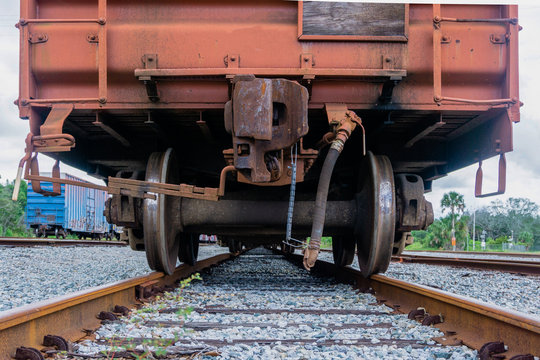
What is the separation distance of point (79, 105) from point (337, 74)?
6.13 ft

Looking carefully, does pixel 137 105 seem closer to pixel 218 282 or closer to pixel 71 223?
pixel 218 282

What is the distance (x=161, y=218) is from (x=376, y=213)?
1700 mm

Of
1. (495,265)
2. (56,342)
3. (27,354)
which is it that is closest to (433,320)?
(56,342)

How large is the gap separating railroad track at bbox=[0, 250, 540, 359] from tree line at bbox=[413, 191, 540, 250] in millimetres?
44846

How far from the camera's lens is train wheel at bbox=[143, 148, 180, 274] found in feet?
12.7

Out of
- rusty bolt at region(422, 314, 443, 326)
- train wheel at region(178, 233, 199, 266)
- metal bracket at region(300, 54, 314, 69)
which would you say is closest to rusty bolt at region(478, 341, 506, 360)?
rusty bolt at region(422, 314, 443, 326)

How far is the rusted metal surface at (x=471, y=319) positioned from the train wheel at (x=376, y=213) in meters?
0.31

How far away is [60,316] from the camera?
2.43 m

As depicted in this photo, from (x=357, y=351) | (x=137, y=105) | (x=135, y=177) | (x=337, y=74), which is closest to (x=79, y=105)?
(x=137, y=105)

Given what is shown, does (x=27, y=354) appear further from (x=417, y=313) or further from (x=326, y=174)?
(x=417, y=313)

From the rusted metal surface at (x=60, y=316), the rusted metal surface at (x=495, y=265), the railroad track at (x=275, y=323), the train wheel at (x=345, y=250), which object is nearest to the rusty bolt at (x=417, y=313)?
the railroad track at (x=275, y=323)

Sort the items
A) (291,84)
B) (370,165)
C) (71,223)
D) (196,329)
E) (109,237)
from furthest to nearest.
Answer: (109,237) → (71,223) → (370,165) → (291,84) → (196,329)

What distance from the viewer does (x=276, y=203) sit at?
421 cm

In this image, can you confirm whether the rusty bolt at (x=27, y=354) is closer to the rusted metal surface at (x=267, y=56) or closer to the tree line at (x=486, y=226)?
the rusted metal surface at (x=267, y=56)
